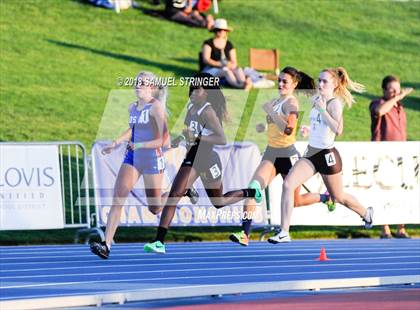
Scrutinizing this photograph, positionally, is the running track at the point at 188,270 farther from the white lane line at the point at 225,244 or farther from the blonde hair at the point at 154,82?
the blonde hair at the point at 154,82

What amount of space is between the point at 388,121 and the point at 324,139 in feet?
15.5

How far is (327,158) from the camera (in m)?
14.3

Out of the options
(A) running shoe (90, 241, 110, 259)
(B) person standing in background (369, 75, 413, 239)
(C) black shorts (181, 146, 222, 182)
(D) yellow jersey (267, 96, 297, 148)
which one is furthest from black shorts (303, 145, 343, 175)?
(B) person standing in background (369, 75, 413, 239)

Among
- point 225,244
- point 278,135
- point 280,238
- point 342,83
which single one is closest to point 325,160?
point 278,135

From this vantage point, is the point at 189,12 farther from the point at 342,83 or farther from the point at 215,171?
the point at 215,171

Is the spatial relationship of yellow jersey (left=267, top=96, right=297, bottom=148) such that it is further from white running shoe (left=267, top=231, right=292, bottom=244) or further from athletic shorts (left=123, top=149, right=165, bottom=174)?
athletic shorts (left=123, top=149, right=165, bottom=174)

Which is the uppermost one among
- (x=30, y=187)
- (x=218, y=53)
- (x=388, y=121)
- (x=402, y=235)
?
(x=218, y=53)

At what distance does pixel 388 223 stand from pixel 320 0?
569 inches

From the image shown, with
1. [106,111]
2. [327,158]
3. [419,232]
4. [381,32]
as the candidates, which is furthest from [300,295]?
[381,32]

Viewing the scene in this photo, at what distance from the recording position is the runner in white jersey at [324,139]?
1410 centimetres

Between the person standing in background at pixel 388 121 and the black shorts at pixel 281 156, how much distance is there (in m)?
3.69

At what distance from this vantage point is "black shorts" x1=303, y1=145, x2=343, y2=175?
14289mm

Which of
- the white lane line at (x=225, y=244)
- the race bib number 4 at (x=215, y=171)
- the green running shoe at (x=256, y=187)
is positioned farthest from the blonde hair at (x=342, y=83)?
the white lane line at (x=225, y=244)

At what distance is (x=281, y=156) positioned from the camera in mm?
14820
